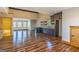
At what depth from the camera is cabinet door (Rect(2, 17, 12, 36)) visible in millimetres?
12220

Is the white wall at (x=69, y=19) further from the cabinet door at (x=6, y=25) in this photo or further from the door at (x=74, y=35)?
the cabinet door at (x=6, y=25)

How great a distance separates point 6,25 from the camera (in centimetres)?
1238

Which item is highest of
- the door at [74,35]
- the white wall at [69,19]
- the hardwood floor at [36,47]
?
the white wall at [69,19]

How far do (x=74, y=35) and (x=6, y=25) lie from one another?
23.2 feet

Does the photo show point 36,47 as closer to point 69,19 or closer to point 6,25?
point 69,19

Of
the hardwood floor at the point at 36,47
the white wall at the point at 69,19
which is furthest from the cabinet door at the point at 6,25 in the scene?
the white wall at the point at 69,19

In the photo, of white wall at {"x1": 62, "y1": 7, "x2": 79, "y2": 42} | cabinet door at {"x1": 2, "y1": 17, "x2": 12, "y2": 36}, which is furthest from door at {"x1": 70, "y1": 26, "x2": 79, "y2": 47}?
cabinet door at {"x1": 2, "y1": 17, "x2": 12, "y2": 36}

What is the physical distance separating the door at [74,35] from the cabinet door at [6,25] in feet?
21.5

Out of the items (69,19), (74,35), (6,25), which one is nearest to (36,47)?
(74,35)

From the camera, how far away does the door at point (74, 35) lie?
7.24 m

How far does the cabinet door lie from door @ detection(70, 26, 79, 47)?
6558 millimetres

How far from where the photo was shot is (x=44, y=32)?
16.1 meters
